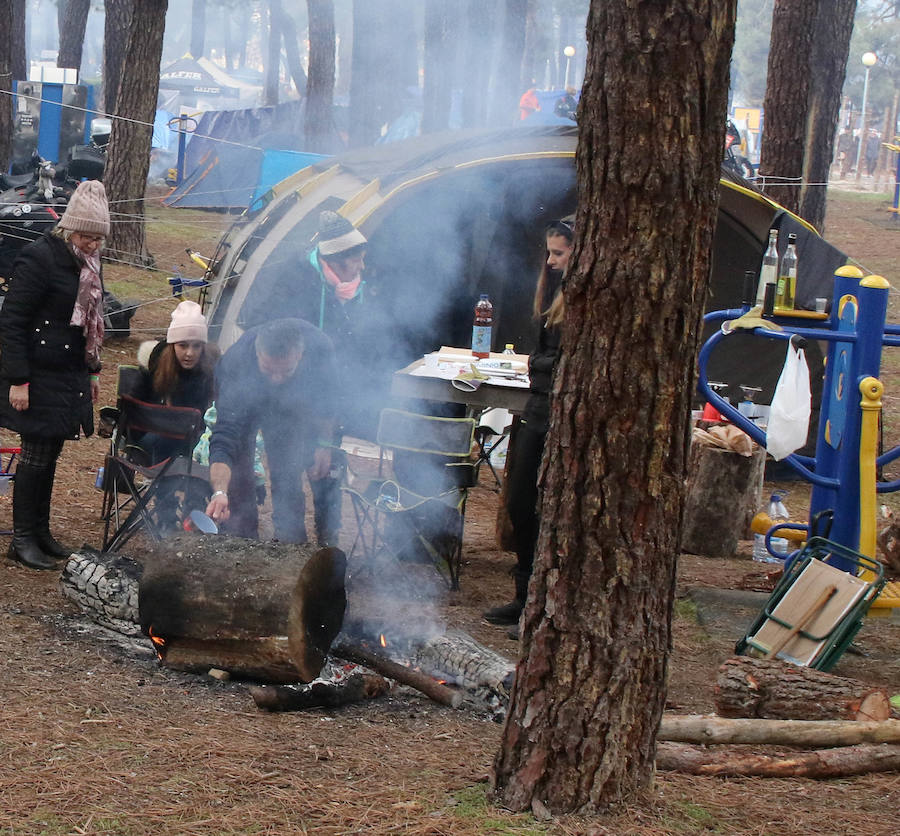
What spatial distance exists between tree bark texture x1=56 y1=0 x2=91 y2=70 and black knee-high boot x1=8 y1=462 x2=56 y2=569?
61.1ft

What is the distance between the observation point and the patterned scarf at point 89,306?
16.7 ft

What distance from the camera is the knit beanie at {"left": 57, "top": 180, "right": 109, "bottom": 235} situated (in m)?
5.02

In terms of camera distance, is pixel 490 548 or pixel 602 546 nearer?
pixel 602 546

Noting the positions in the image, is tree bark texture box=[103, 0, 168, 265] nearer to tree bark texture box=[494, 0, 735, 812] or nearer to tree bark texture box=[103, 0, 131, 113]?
tree bark texture box=[103, 0, 131, 113]

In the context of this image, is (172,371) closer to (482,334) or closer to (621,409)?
(482,334)

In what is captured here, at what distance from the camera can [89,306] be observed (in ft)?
16.8

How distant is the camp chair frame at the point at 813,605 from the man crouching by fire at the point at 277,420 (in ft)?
6.72

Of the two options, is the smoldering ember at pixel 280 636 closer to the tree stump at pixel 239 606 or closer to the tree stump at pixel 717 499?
the tree stump at pixel 239 606

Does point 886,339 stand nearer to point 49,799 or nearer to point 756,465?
point 756,465

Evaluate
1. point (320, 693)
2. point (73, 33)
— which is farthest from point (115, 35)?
point (320, 693)

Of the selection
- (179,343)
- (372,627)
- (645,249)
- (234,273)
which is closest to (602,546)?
(645,249)

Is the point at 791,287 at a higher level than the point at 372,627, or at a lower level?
higher

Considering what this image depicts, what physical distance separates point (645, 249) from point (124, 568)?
285cm

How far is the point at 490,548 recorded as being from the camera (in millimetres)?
6391
